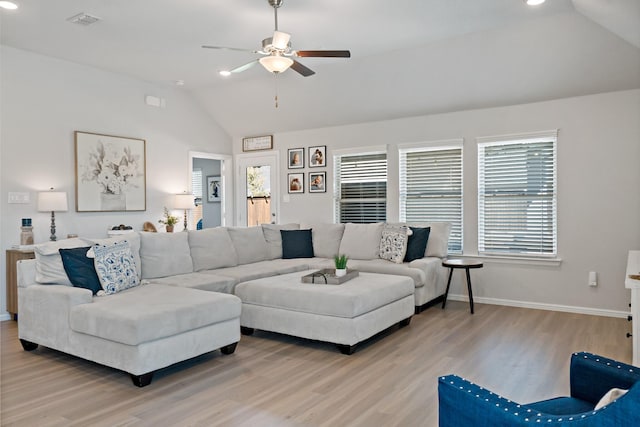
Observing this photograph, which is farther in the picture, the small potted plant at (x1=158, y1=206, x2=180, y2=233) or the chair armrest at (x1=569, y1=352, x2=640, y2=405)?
the small potted plant at (x1=158, y1=206, x2=180, y2=233)

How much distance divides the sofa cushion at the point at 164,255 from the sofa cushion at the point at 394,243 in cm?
226

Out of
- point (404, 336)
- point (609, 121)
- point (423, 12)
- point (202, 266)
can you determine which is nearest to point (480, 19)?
point (423, 12)

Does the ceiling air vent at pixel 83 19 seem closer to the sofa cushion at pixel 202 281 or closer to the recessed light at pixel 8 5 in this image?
the recessed light at pixel 8 5

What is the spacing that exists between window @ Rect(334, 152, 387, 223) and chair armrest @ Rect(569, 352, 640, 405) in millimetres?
4804

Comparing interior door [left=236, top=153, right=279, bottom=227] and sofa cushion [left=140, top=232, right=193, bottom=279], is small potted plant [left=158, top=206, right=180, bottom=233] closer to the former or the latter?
interior door [left=236, top=153, right=279, bottom=227]

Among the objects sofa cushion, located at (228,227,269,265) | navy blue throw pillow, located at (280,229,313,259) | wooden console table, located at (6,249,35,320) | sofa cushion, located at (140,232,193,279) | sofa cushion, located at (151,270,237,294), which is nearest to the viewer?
sofa cushion, located at (151,270,237,294)

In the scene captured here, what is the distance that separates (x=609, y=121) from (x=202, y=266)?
461 centimetres

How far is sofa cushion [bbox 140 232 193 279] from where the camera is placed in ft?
15.0

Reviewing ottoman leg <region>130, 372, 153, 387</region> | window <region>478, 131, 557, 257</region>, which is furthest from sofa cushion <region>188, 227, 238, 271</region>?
window <region>478, 131, 557, 257</region>

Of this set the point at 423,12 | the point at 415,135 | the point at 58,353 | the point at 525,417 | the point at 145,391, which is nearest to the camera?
the point at 525,417

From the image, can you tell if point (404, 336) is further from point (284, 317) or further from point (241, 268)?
point (241, 268)

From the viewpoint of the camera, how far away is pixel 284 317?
405cm

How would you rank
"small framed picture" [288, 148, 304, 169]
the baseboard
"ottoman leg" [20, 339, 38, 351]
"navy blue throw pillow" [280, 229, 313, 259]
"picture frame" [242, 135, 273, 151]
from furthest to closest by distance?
"picture frame" [242, 135, 273, 151] < "small framed picture" [288, 148, 304, 169] < "navy blue throw pillow" [280, 229, 313, 259] < the baseboard < "ottoman leg" [20, 339, 38, 351]

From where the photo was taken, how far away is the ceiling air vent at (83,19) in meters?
4.24
